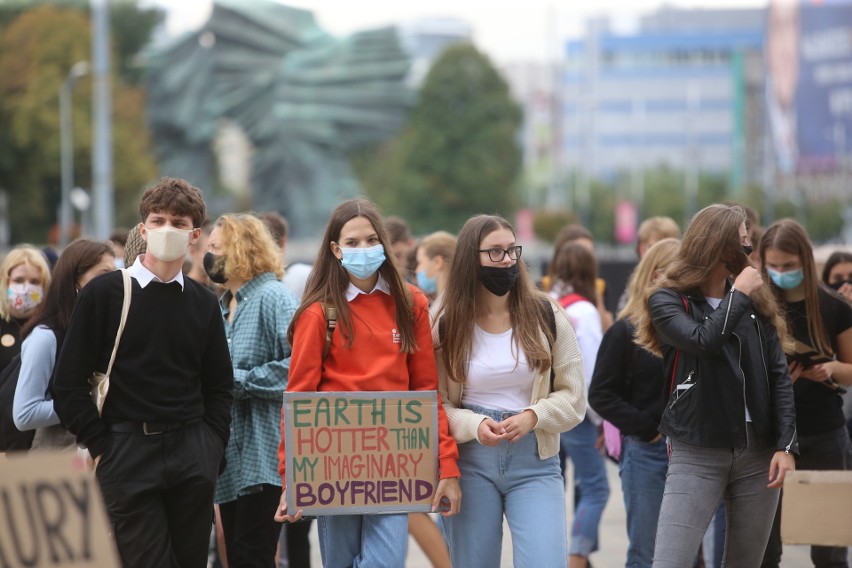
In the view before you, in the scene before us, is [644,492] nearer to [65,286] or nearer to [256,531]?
[256,531]

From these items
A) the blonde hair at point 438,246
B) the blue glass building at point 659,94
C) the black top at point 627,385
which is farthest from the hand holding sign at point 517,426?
the blue glass building at point 659,94

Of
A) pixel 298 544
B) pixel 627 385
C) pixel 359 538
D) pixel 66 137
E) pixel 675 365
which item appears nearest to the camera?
pixel 359 538

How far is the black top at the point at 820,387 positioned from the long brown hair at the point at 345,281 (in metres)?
2.10

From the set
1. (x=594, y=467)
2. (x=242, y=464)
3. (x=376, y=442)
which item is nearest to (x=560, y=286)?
(x=594, y=467)

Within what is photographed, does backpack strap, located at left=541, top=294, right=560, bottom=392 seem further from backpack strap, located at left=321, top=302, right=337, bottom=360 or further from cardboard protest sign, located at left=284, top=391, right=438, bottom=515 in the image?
backpack strap, located at left=321, top=302, right=337, bottom=360

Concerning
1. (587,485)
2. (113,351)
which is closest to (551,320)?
(113,351)

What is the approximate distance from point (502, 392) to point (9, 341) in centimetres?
289

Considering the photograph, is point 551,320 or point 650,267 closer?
point 551,320

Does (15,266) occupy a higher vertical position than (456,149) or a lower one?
lower

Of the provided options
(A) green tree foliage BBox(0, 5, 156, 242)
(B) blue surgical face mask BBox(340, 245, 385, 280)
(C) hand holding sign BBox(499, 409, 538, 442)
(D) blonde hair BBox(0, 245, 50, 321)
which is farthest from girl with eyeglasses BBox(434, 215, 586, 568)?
(A) green tree foliage BBox(0, 5, 156, 242)

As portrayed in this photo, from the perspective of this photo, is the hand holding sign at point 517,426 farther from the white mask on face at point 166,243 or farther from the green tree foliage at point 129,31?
the green tree foliage at point 129,31

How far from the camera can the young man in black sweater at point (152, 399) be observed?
16.2 feet

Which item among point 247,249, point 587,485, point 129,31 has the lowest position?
point 587,485

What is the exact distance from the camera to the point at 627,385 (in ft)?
21.1
